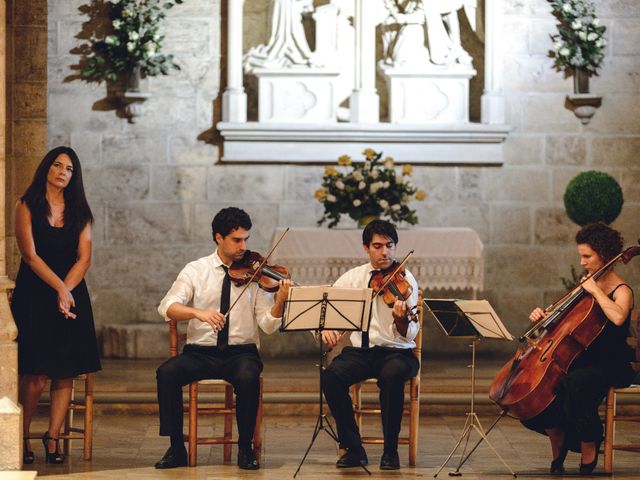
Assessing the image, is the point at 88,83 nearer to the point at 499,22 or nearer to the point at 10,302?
the point at 499,22

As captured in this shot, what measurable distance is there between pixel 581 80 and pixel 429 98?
3.62 feet

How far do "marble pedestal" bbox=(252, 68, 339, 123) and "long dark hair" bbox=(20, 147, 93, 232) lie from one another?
3.53m

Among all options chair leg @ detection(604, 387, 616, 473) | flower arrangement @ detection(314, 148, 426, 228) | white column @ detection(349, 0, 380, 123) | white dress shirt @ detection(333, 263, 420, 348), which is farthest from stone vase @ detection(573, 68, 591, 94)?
chair leg @ detection(604, 387, 616, 473)

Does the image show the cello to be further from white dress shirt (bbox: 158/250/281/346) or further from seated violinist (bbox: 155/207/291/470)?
white dress shirt (bbox: 158/250/281/346)

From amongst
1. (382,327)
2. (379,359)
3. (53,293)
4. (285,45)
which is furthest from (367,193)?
(53,293)

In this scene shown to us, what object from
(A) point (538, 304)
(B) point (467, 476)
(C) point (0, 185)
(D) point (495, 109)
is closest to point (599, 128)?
(D) point (495, 109)

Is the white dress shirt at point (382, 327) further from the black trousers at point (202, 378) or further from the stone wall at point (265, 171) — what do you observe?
the stone wall at point (265, 171)

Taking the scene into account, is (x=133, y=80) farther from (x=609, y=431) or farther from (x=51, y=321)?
(x=609, y=431)

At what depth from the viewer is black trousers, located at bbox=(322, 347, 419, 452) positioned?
5535 mm

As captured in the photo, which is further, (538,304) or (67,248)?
(538,304)

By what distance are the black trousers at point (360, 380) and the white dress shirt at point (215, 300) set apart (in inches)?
16.5

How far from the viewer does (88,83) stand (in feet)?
29.9

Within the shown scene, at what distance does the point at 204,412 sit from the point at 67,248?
969 mm

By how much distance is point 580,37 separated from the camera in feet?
29.6
